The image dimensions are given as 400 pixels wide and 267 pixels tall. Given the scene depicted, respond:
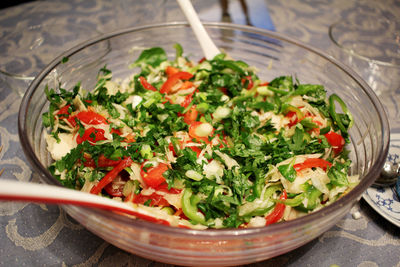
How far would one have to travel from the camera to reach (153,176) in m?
1.37

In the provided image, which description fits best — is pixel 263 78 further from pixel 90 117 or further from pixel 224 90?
pixel 90 117

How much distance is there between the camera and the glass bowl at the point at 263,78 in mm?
1071

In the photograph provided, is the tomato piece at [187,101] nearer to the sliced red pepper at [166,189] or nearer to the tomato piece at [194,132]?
the tomato piece at [194,132]

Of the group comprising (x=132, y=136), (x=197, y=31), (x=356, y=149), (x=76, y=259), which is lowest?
(x=76, y=259)

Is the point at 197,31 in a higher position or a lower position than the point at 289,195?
higher

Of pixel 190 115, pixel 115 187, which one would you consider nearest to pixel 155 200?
pixel 115 187

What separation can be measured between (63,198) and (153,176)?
0.45 metres

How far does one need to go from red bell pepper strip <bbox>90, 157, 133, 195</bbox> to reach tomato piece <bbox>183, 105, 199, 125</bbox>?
434 mm

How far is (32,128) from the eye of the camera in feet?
5.01

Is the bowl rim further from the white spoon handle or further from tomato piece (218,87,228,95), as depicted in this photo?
tomato piece (218,87,228,95)

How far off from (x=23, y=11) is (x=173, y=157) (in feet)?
8.03

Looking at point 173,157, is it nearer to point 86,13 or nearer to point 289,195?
point 289,195

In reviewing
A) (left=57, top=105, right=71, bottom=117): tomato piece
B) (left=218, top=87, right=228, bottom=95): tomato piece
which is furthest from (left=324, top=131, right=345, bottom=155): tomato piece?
(left=57, top=105, right=71, bottom=117): tomato piece

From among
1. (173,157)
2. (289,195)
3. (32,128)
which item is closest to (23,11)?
(32,128)
